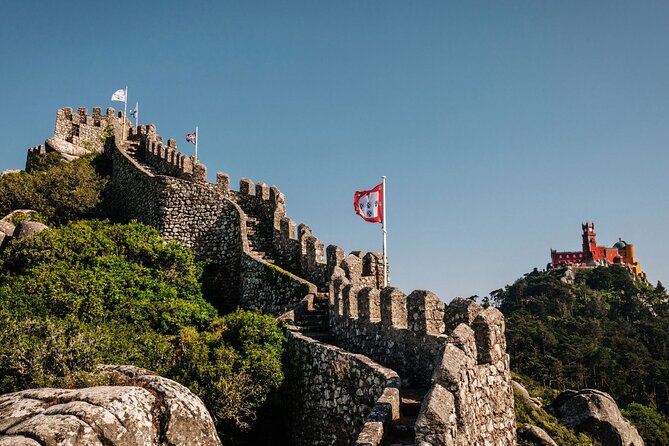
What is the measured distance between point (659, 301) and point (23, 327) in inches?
4059

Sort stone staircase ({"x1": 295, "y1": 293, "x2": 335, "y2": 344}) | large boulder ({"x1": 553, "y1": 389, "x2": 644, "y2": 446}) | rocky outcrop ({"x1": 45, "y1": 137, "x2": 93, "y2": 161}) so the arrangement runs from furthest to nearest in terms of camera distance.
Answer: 1. rocky outcrop ({"x1": 45, "y1": 137, "x2": 93, "y2": 161})
2. large boulder ({"x1": 553, "y1": 389, "x2": 644, "y2": 446})
3. stone staircase ({"x1": 295, "y1": 293, "x2": 335, "y2": 344})

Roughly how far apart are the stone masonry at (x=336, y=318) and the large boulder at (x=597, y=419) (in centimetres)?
2076

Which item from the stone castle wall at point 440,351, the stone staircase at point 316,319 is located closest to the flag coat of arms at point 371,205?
the stone staircase at point 316,319

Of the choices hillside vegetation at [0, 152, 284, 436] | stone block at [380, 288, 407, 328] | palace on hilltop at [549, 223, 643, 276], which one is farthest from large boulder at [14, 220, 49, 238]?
palace on hilltop at [549, 223, 643, 276]

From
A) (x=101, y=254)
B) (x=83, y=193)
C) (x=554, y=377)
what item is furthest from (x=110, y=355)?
(x=554, y=377)

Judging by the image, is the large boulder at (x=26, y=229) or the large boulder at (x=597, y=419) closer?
the large boulder at (x=26, y=229)

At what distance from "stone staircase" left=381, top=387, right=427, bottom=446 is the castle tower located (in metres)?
128

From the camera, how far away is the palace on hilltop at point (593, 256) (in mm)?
124938

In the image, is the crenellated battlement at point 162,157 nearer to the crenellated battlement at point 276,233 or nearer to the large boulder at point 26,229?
the crenellated battlement at point 276,233

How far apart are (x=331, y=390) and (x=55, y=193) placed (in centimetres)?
1868

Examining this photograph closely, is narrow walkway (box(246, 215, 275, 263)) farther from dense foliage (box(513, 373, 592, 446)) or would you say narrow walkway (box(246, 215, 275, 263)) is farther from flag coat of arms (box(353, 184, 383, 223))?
dense foliage (box(513, 373, 592, 446))

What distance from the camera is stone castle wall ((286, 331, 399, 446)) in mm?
10312

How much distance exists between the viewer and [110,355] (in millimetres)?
13172

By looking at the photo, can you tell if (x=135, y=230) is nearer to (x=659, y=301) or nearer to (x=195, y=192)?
(x=195, y=192)
